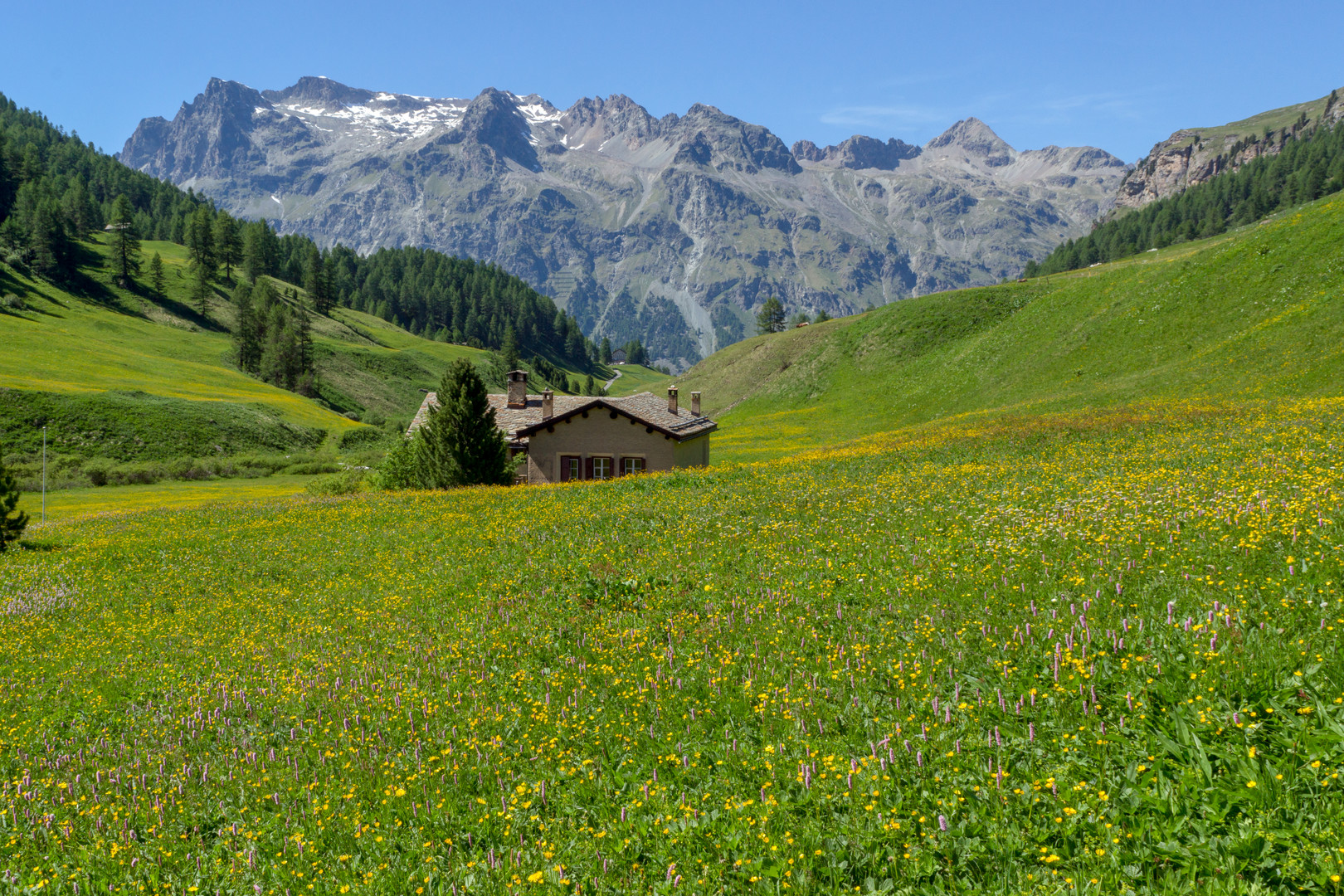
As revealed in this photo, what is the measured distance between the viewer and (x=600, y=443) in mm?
50656

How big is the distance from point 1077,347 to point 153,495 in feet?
288

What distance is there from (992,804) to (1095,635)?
2.50 m

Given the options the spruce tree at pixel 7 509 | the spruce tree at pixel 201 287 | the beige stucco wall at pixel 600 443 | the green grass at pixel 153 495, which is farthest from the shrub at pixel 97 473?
Result: the spruce tree at pixel 201 287

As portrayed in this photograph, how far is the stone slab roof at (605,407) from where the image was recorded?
50.2m

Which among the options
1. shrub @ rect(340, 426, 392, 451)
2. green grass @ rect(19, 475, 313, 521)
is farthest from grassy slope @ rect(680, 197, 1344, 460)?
shrub @ rect(340, 426, 392, 451)

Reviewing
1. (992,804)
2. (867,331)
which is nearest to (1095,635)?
(992,804)

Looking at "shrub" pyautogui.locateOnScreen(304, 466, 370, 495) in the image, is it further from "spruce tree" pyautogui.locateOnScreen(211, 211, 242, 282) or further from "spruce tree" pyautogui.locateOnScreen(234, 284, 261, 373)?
"spruce tree" pyautogui.locateOnScreen(211, 211, 242, 282)

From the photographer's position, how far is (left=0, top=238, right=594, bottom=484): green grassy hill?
256 ft

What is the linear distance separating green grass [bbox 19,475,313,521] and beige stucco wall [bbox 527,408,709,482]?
1945 cm

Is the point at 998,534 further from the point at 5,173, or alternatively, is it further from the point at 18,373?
the point at 5,173

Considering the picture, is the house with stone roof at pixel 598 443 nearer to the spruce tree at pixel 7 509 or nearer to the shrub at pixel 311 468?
the spruce tree at pixel 7 509

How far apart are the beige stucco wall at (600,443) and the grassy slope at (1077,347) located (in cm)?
1543

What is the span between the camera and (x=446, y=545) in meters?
18.6

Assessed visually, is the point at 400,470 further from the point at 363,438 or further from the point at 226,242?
the point at 226,242
